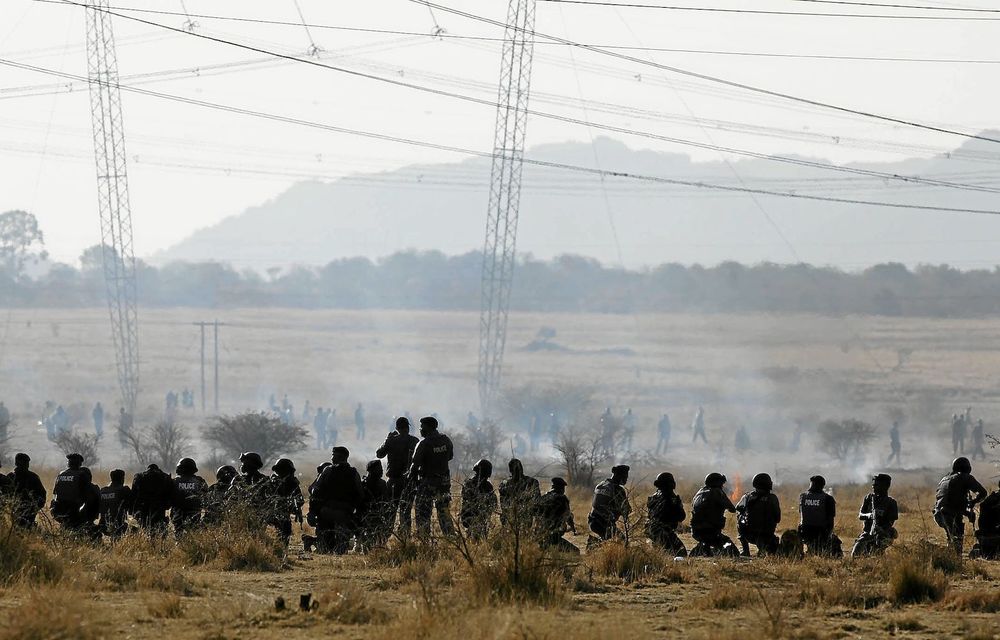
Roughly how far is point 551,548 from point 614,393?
286 feet

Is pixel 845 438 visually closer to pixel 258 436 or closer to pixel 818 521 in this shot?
pixel 258 436

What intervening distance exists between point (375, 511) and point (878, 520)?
5.73 m

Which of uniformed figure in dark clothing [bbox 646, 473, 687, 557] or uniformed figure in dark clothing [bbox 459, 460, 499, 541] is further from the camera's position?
uniformed figure in dark clothing [bbox 646, 473, 687, 557]

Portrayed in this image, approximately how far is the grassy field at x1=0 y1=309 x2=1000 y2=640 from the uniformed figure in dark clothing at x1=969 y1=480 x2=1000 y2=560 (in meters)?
0.79

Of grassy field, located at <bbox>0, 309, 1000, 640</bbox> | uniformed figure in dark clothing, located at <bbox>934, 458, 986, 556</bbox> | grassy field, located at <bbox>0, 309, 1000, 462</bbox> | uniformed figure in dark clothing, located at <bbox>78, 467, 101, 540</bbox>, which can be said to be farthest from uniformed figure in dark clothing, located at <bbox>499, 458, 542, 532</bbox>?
grassy field, located at <bbox>0, 309, 1000, 462</bbox>

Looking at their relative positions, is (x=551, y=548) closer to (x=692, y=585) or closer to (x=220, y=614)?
(x=692, y=585)

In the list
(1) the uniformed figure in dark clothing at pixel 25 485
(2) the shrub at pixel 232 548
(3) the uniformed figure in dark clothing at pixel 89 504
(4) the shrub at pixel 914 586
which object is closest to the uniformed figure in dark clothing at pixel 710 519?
(4) the shrub at pixel 914 586

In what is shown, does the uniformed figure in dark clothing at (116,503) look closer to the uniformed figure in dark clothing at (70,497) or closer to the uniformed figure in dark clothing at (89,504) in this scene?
the uniformed figure in dark clothing at (89,504)

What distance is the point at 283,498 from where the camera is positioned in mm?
17641

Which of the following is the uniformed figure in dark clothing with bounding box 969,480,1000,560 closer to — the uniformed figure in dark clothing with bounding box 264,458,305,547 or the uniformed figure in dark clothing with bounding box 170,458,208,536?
the uniformed figure in dark clothing with bounding box 264,458,305,547

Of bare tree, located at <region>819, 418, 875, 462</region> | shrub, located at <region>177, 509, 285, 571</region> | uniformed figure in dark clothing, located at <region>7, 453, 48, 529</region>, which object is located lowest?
Answer: bare tree, located at <region>819, 418, 875, 462</region>

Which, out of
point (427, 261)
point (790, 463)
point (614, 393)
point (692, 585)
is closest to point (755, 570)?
point (692, 585)

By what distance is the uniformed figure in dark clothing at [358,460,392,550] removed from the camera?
1673cm

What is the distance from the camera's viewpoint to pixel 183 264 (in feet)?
566
